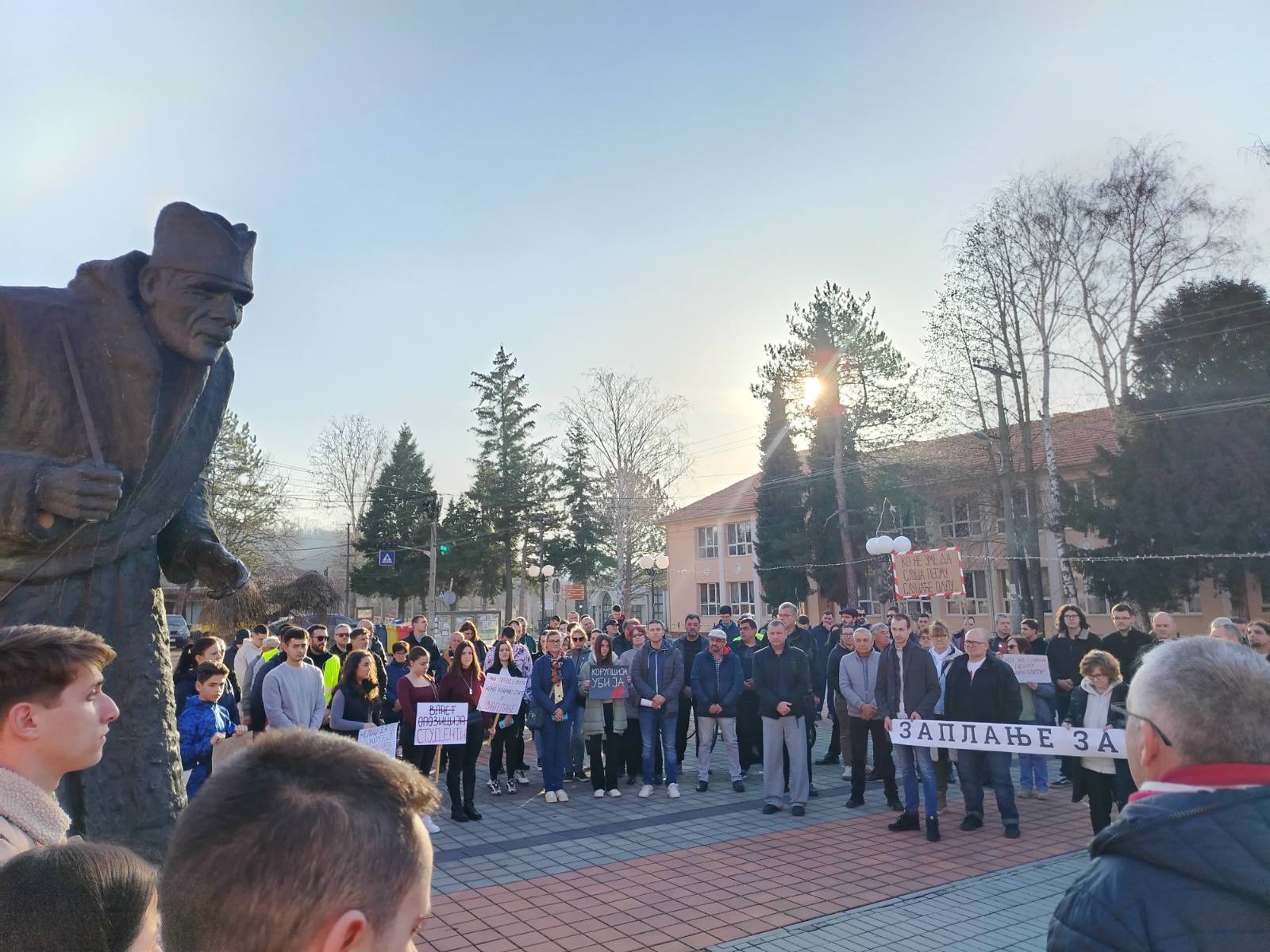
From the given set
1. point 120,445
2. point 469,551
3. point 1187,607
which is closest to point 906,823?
point 120,445

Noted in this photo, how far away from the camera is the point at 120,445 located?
256cm

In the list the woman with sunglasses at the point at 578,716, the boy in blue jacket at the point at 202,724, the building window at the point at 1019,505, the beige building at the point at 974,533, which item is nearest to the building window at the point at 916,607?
the beige building at the point at 974,533

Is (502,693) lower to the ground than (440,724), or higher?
higher

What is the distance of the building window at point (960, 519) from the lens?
3569cm

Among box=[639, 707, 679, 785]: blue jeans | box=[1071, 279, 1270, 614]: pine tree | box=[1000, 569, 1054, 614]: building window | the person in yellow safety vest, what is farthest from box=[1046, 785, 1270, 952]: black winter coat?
box=[1000, 569, 1054, 614]: building window

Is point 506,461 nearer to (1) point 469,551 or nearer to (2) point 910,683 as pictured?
(1) point 469,551

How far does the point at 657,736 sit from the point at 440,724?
3.12 m

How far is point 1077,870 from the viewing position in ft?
21.9

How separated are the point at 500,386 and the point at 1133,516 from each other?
3194 cm

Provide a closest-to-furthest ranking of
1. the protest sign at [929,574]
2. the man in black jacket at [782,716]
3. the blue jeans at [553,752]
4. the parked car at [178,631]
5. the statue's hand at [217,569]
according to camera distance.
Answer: the statue's hand at [217,569]
the man in black jacket at [782,716]
the blue jeans at [553,752]
the protest sign at [929,574]
the parked car at [178,631]

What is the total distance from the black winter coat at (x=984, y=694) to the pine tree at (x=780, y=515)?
32.8 metres

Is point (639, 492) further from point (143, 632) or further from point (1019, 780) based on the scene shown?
point (143, 632)

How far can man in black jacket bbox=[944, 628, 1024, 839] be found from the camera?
8.23 meters

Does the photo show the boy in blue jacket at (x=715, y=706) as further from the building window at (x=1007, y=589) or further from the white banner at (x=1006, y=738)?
the building window at (x=1007, y=589)
